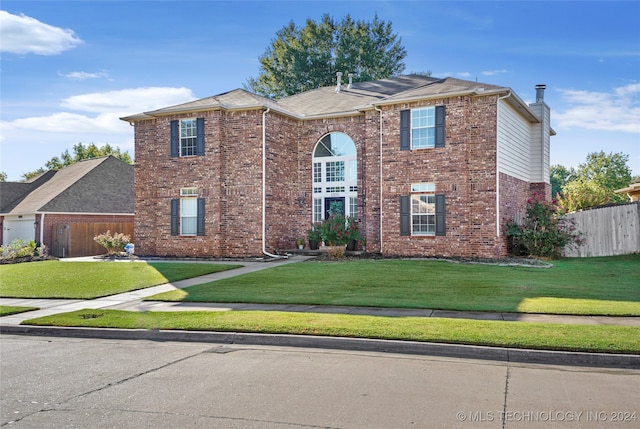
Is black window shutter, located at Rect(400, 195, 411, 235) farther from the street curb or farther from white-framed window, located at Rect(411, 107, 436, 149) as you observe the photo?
the street curb

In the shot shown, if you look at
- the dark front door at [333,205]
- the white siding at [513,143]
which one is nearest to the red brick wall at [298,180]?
the white siding at [513,143]

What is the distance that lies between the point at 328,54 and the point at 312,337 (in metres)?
35.6

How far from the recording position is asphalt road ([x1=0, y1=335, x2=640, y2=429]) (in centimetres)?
508

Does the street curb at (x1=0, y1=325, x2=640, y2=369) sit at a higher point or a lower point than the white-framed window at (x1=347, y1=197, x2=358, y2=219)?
lower

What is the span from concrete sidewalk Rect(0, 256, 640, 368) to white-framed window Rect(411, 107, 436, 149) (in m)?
10.8

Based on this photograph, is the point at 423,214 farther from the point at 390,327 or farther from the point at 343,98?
the point at 390,327

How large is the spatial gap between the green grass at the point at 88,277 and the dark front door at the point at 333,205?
604cm

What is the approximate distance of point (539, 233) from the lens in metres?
20.2

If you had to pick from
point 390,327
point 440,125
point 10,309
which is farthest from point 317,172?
point 390,327

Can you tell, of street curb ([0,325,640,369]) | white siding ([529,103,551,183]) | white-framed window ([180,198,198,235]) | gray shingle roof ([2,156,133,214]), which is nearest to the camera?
street curb ([0,325,640,369])

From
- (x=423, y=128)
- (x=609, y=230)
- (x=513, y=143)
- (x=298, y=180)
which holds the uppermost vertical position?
(x=423, y=128)

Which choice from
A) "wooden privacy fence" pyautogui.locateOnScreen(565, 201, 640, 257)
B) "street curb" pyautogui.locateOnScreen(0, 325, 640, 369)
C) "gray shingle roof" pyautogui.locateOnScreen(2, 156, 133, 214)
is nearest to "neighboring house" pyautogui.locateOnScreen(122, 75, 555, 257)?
"wooden privacy fence" pyautogui.locateOnScreen(565, 201, 640, 257)

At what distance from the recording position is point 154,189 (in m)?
24.2

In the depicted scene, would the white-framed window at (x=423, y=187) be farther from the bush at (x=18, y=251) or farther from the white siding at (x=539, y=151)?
the bush at (x=18, y=251)
